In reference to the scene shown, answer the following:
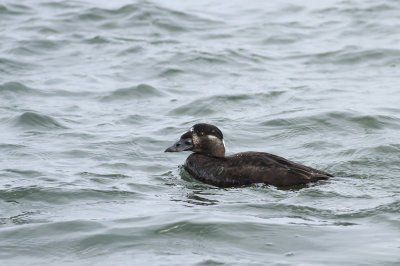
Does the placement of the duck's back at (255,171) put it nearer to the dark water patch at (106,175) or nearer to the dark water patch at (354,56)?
the dark water patch at (106,175)

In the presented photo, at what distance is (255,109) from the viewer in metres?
14.1

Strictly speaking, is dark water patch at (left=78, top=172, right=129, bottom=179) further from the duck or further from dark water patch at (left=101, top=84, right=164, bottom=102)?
dark water patch at (left=101, top=84, right=164, bottom=102)

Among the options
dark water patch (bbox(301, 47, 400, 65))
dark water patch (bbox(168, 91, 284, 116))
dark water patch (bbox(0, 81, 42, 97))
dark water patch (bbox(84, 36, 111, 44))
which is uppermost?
dark water patch (bbox(84, 36, 111, 44))

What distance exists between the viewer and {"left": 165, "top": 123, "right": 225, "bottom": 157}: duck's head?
35.3 feet

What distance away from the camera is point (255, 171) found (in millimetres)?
9812

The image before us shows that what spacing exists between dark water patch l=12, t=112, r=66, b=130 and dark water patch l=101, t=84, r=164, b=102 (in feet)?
5.38

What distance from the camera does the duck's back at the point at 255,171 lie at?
31.7ft

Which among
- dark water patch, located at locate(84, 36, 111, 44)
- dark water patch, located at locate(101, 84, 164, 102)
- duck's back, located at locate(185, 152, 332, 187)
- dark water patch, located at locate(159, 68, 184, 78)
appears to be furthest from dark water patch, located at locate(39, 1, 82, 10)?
duck's back, located at locate(185, 152, 332, 187)

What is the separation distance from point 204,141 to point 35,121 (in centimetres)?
347

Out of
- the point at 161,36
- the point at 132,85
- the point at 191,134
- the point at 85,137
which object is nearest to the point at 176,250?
the point at 191,134

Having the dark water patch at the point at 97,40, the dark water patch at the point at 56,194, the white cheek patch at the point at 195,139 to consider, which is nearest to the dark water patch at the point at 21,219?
the dark water patch at the point at 56,194

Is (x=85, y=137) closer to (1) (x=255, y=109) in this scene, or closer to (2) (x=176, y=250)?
(1) (x=255, y=109)

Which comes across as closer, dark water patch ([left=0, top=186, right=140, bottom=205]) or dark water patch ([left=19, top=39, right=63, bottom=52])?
dark water patch ([left=0, top=186, right=140, bottom=205])

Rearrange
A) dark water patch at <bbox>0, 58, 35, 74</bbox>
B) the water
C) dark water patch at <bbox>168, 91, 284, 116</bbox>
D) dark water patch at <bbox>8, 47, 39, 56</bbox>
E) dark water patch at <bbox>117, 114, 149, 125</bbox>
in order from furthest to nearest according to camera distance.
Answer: dark water patch at <bbox>8, 47, 39, 56</bbox> < dark water patch at <bbox>0, 58, 35, 74</bbox> < dark water patch at <bbox>168, 91, 284, 116</bbox> < dark water patch at <bbox>117, 114, 149, 125</bbox> < the water
